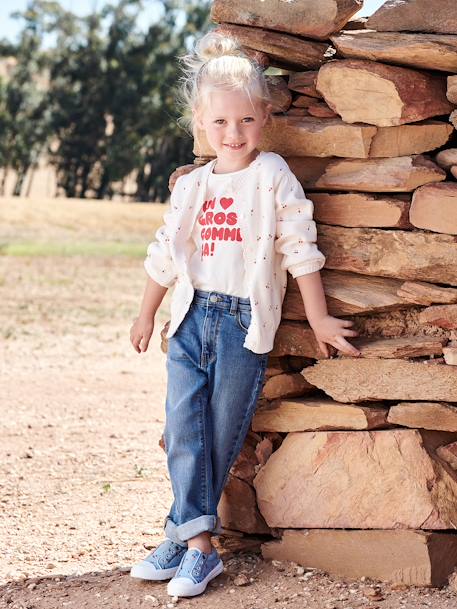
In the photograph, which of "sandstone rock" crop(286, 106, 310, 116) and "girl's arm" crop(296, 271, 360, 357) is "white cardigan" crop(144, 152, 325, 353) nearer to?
"girl's arm" crop(296, 271, 360, 357)

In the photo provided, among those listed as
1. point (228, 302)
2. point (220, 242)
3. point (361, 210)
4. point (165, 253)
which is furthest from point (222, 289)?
point (361, 210)

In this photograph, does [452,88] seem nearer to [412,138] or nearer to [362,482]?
[412,138]

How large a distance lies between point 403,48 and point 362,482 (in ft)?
4.68

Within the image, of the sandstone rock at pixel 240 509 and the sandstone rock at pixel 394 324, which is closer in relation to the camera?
the sandstone rock at pixel 394 324

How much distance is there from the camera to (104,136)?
1302 inches

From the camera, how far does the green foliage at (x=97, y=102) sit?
32438 millimetres

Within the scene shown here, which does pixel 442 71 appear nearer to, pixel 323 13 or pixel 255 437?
pixel 323 13

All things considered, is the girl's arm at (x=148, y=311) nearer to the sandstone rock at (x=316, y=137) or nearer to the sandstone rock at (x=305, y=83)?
the sandstone rock at (x=316, y=137)

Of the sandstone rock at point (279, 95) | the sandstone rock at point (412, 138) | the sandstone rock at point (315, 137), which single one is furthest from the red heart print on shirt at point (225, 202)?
the sandstone rock at point (412, 138)

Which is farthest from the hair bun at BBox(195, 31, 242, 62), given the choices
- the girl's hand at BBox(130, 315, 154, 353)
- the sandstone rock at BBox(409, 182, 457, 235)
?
the girl's hand at BBox(130, 315, 154, 353)

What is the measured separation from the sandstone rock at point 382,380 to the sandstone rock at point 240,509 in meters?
0.49

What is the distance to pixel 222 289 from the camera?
3.33 metres

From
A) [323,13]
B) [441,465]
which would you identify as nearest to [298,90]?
[323,13]

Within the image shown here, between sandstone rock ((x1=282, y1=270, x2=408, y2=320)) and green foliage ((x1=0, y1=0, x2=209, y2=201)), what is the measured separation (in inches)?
1142
